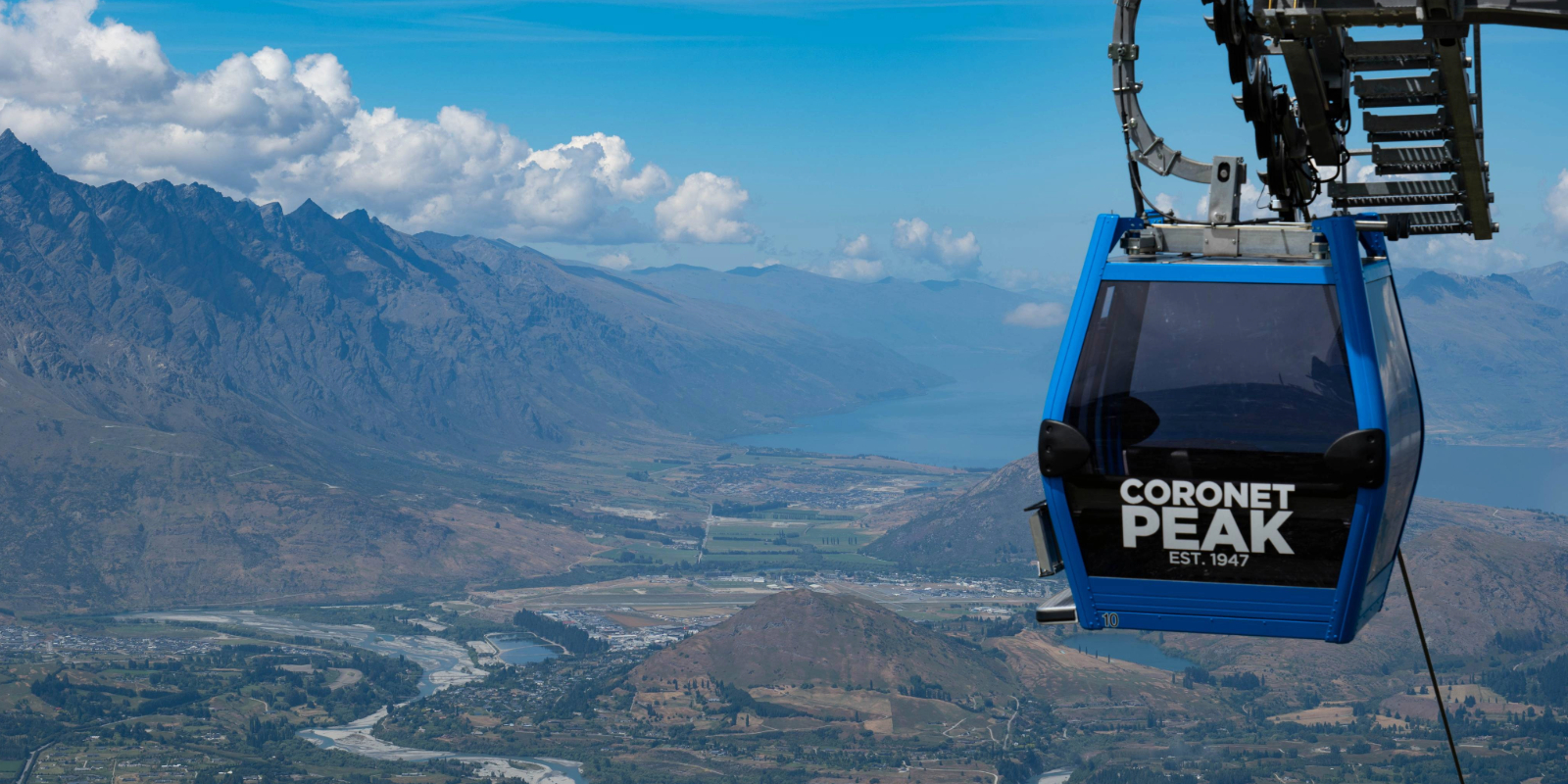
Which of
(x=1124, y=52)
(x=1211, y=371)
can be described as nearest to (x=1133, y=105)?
(x=1124, y=52)

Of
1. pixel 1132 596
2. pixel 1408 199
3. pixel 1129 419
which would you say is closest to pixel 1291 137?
pixel 1408 199

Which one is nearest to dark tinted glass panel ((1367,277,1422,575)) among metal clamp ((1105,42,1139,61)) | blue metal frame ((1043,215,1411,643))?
blue metal frame ((1043,215,1411,643))

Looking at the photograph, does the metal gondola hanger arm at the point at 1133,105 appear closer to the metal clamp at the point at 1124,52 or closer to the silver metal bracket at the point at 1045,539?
the metal clamp at the point at 1124,52

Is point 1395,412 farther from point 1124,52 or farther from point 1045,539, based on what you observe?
point 1124,52

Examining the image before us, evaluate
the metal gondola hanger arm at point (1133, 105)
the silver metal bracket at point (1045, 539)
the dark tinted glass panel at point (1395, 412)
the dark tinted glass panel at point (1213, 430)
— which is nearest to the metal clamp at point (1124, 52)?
the metal gondola hanger arm at point (1133, 105)

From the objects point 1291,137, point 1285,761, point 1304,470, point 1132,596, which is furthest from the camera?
point 1285,761

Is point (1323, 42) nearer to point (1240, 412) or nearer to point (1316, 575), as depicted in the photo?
point (1240, 412)
